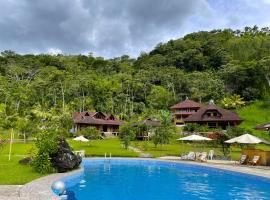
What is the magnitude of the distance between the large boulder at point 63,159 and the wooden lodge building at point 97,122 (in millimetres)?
31158

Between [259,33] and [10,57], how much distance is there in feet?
224

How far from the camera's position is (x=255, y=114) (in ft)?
186

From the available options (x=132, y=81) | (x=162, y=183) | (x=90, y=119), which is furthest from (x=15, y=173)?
(x=132, y=81)

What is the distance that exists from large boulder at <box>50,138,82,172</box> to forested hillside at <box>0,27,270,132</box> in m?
27.8

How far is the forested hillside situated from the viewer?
59875 mm

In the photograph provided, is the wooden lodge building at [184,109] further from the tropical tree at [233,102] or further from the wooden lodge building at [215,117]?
the wooden lodge building at [215,117]

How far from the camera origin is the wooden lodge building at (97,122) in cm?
4997

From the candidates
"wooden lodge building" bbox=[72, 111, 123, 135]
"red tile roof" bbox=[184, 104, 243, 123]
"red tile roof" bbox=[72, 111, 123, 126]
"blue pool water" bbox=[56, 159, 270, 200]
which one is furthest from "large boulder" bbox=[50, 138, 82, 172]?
"red tile roof" bbox=[184, 104, 243, 123]

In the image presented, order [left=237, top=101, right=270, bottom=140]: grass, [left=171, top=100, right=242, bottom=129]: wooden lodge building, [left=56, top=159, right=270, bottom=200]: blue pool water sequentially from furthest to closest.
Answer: [left=237, top=101, right=270, bottom=140]: grass
[left=171, top=100, right=242, bottom=129]: wooden lodge building
[left=56, top=159, right=270, bottom=200]: blue pool water

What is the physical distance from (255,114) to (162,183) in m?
44.3

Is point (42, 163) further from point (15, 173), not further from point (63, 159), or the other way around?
point (15, 173)

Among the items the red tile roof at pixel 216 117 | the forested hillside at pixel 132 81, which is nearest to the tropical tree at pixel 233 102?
the forested hillside at pixel 132 81

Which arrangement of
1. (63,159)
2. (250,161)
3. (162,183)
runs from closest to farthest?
(162,183), (63,159), (250,161)

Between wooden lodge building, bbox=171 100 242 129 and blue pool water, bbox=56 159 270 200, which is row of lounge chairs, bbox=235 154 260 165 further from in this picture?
wooden lodge building, bbox=171 100 242 129
